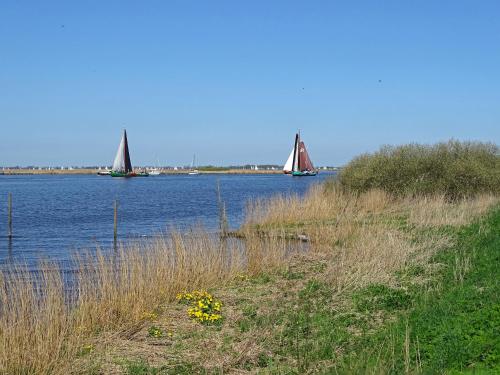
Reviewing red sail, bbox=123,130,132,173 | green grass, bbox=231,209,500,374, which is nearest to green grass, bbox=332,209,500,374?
green grass, bbox=231,209,500,374

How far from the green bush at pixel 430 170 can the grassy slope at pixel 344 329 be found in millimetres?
18410

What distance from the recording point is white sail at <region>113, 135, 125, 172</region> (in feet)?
326

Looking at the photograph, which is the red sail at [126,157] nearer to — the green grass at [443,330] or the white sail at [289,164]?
the white sail at [289,164]

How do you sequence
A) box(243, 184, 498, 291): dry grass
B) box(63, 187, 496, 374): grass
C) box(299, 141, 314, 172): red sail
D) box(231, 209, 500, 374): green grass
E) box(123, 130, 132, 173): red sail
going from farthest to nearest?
1. box(299, 141, 314, 172): red sail
2. box(123, 130, 132, 173): red sail
3. box(243, 184, 498, 291): dry grass
4. box(63, 187, 496, 374): grass
5. box(231, 209, 500, 374): green grass

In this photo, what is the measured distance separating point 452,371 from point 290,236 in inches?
536

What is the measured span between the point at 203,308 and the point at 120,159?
319 ft

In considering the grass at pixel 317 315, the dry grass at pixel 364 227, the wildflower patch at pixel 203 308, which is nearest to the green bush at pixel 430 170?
the dry grass at pixel 364 227

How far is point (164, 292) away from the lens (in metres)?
11.0

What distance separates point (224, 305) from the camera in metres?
10.6

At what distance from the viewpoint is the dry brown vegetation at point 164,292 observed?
7570 mm

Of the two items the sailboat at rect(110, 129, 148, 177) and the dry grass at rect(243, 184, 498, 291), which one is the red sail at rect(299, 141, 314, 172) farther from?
the dry grass at rect(243, 184, 498, 291)

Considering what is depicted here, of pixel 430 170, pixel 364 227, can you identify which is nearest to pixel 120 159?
pixel 430 170

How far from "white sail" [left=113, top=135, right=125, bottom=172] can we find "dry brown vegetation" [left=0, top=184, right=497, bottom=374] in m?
83.8

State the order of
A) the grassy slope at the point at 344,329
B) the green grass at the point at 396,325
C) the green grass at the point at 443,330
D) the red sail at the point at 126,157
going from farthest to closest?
the red sail at the point at 126,157 → the grassy slope at the point at 344,329 → the green grass at the point at 396,325 → the green grass at the point at 443,330
